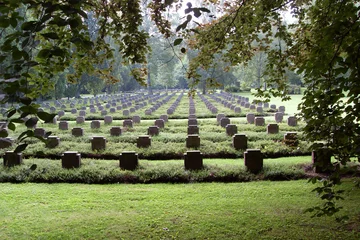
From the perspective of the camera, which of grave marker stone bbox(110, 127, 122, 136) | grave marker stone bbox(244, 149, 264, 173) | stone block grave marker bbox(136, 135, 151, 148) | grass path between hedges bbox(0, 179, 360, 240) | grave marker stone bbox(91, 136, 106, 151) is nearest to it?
grass path between hedges bbox(0, 179, 360, 240)

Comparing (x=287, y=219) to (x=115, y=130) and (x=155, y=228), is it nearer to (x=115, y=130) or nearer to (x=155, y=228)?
(x=155, y=228)

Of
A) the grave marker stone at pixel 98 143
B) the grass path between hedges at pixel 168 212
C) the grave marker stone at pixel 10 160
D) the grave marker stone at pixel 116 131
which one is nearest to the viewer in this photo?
the grass path between hedges at pixel 168 212

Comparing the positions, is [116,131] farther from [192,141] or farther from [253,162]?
[253,162]

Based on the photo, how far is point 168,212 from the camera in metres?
5.91

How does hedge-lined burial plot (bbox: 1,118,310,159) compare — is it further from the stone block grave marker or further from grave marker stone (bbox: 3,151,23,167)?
grave marker stone (bbox: 3,151,23,167)

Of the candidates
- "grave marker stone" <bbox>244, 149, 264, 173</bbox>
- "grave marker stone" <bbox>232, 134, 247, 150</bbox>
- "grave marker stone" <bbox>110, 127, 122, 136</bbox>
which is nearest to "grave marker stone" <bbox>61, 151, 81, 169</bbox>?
"grave marker stone" <bbox>244, 149, 264, 173</bbox>

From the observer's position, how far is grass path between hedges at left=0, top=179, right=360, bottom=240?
16.5 ft

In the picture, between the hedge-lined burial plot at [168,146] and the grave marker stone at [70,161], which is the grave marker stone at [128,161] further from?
the hedge-lined burial plot at [168,146]

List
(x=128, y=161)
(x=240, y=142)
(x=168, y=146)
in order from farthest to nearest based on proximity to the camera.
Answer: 1. (x=168, y=146)
2. (x=240, y=142)
3. (x=128, y=161)

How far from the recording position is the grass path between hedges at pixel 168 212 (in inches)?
198

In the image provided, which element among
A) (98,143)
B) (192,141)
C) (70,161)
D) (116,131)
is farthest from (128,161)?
(116,131)

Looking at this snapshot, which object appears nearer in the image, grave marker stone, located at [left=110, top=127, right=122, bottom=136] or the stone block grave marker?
the stone block grave marker

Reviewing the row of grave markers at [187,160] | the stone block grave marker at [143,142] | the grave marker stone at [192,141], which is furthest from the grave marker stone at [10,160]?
the grave marker stone at [192,141]

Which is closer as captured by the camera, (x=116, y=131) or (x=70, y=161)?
(x=70, y=161)
